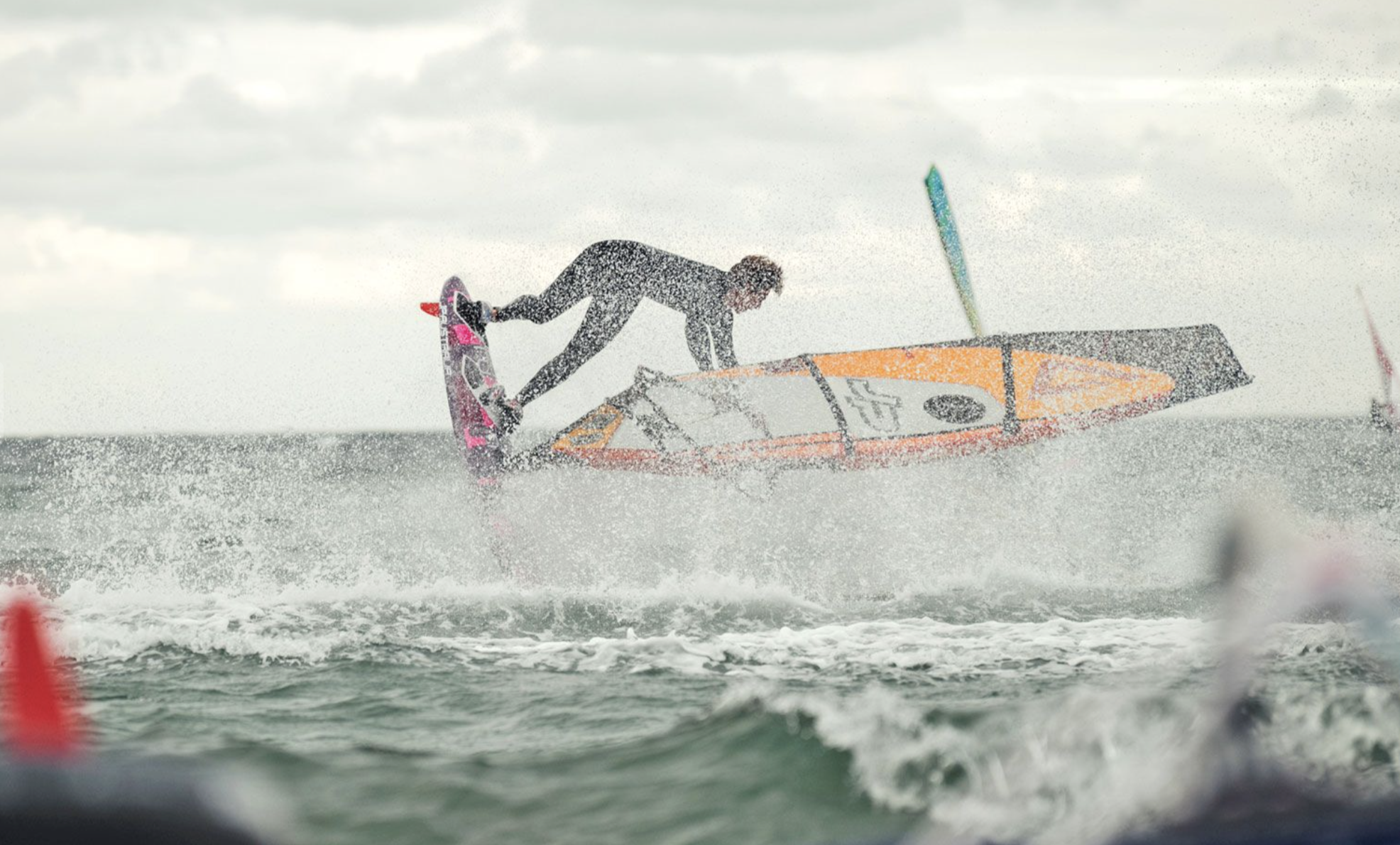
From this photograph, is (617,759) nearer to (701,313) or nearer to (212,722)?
(212,722)

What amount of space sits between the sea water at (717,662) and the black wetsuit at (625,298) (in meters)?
1.20

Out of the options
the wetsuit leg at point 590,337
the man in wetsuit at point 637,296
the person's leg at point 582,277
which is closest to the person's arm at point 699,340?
the man in wetsuit at point 637,296

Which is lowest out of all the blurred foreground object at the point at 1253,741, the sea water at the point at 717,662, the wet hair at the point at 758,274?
the sea water at the point at 717,662

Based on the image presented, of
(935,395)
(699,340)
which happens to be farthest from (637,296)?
(935,395)

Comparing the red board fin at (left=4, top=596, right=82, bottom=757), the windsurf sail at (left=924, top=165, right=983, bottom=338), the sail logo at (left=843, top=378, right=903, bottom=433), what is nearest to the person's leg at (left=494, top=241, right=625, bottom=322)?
the sail logo at (left=843, top=378, right=903, bottom=433)

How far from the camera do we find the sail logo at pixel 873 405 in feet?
36.6

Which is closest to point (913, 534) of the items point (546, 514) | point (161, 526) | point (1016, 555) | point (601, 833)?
point (1016, 555)

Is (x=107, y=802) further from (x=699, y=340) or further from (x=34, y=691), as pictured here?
(x=699, y=340)

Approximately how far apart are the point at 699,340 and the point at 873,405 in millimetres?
1751

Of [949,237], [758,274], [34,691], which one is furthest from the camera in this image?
[949,237]

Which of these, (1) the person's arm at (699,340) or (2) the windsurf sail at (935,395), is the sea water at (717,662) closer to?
(2) the windsurf sail at (935,395)

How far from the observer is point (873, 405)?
36.7 ft

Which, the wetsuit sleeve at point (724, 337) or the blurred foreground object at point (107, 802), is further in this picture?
the wetsuit sleeve at point (724, 337)

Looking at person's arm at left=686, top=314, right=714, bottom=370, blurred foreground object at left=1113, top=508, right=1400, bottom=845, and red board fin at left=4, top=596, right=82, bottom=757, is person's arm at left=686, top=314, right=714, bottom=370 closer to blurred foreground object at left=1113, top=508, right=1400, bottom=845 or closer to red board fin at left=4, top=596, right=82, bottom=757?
blurred foreground object at left=1113, top=508, right=1400, bottom=845
